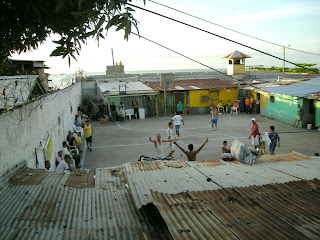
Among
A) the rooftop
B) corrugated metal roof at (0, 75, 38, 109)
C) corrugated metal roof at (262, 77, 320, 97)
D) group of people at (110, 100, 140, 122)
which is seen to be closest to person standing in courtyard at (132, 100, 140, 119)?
group of people at (110, 100, 140, 122)

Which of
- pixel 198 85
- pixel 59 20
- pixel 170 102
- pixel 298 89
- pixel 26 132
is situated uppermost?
pixel 59 20

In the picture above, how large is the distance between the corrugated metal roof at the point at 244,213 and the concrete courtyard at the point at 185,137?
8.55 meters

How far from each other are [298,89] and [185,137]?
891cm

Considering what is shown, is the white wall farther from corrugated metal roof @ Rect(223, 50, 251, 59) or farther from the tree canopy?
corrugated metal roof @ Rect(223, 50, 251, 59)

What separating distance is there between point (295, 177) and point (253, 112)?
2069 centimetres

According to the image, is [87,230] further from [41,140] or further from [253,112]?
[253,112]

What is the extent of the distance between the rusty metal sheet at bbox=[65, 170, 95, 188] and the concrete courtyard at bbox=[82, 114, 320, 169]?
19.1 feet

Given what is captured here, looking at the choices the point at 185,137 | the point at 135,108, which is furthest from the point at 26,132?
the point at 135,108

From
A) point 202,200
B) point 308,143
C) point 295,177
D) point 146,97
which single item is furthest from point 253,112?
point 202,200

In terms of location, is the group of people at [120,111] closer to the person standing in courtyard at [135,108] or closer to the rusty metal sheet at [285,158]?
the person standing in courtyard at [135,108]

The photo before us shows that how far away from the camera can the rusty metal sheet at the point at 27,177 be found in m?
6.06

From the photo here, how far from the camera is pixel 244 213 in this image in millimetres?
4176

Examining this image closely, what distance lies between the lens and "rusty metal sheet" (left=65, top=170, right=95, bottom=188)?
630 centimetres

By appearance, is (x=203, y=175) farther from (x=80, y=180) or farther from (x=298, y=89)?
(x=298, y=89)
